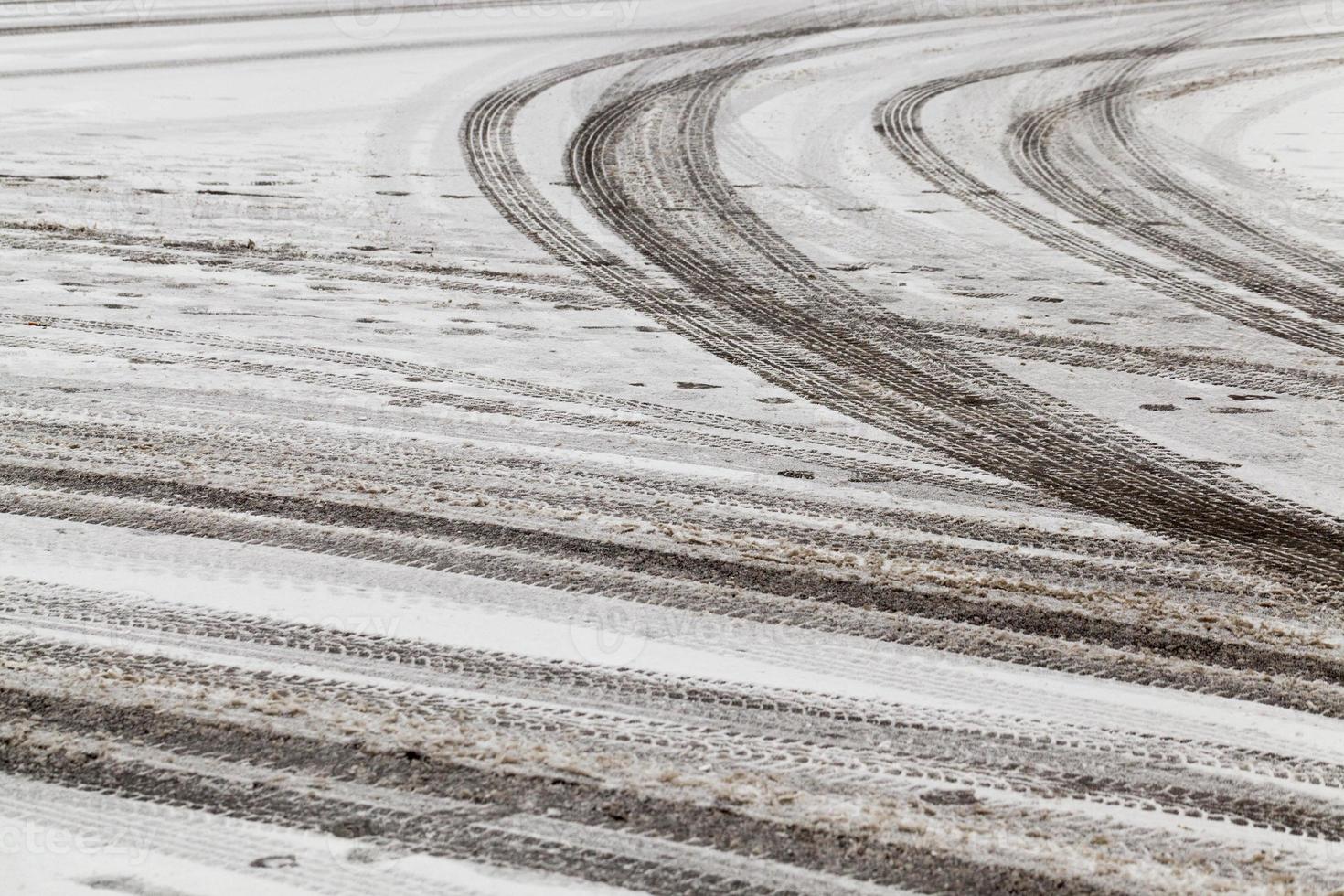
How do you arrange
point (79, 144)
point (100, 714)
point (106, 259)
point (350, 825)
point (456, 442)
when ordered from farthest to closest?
point (79, 144) → point (106, 259) → point (456, 442) → point (100, 714) → point (350, 825)

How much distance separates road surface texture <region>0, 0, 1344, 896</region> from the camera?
3225mm

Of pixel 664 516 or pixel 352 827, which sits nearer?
pixel 352 827

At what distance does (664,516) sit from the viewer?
4.89 m

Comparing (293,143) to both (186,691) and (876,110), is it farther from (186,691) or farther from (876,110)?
(186,691)

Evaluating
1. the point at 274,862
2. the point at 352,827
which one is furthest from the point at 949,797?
the point at 274,862

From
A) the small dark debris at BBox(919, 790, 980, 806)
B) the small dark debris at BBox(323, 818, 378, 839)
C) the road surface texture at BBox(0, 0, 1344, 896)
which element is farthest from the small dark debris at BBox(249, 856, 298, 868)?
the small dark debris at BBox(919, 790, 980, 806)

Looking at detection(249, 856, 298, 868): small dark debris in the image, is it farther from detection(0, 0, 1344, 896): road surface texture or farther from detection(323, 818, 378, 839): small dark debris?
detection(323, 818, 378, 839): small dark debris

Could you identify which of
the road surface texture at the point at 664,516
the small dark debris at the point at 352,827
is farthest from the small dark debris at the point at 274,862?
the small dark debris at the point at 352,827

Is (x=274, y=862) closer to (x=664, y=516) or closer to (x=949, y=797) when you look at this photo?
(x=949, y=797)

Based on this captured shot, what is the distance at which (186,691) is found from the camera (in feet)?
12.0

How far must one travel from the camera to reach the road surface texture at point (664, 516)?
127 inches

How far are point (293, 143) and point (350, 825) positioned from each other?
881 cm

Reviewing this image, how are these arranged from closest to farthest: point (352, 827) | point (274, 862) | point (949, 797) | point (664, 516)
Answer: point (274, 862) < point (352, 827) < point (949, 797) < point (664, 516)

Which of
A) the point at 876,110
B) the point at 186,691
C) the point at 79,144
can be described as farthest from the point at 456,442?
the point at 876,110
